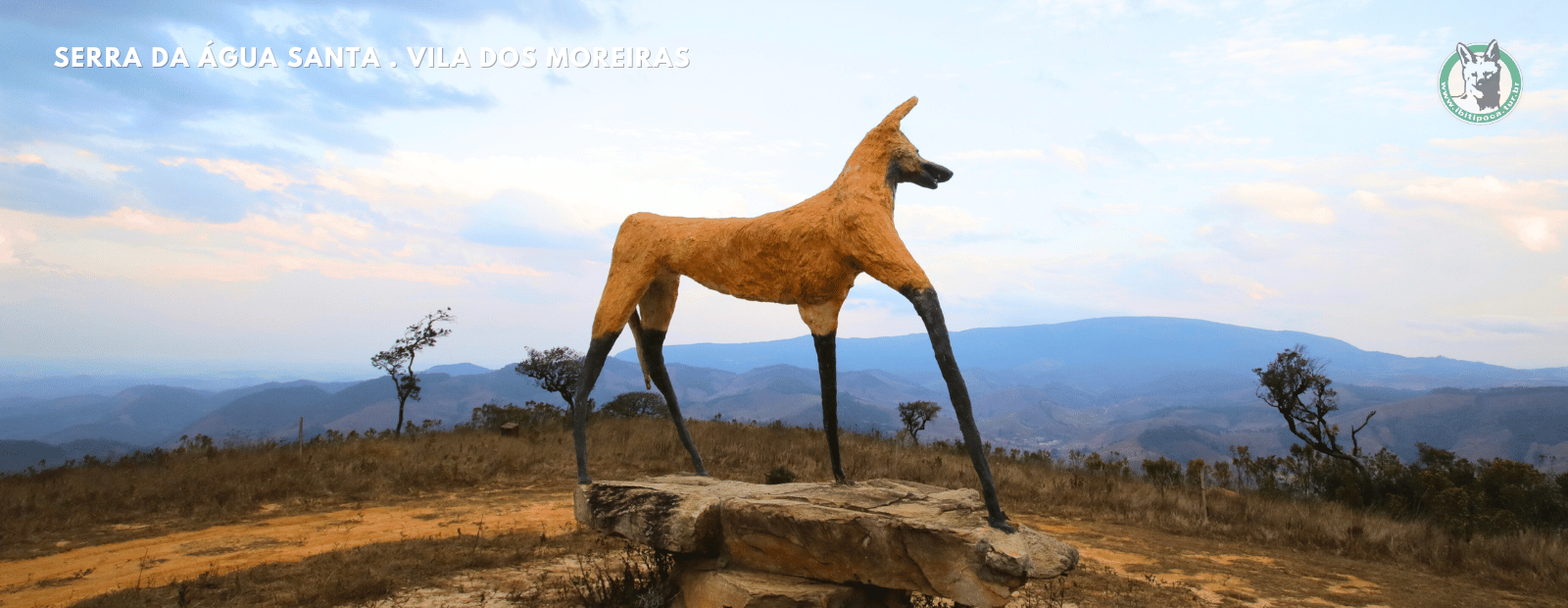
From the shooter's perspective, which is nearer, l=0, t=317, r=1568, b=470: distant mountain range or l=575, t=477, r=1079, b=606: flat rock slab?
l=575, t=477, r=1079, b=606: flat rock slab

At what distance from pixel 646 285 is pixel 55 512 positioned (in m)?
9.47

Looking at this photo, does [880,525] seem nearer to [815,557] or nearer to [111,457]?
[815,557]

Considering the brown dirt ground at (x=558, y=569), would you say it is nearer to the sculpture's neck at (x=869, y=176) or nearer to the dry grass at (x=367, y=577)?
the dry grass at (x=367, y=577)

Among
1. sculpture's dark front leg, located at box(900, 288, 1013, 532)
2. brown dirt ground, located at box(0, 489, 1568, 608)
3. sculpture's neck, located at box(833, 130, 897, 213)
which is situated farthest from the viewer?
brown dirt ground, located at box(0, 489, 1568, 608)

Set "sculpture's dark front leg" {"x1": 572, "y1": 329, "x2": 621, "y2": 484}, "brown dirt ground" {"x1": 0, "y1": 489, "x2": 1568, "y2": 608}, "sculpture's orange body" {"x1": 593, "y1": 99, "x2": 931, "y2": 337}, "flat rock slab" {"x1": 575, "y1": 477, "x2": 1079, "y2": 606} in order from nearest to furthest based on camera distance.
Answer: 1. "flat rock slab" {"x1": 575, "y1": 477, "x2": 1079, "y2": 606}
2. "sculpture's orange body" {"x1": 593, "y1": 99, "x2": 931, "y2": 337}
3. "sculpture's dark front leg" {"x1": 572, "y1": 329, "x2": 621, "y2": 484}
4. "brown dirt ground" {"x1": 0, "y1": 489, "x2": 1568, "y2": 608}

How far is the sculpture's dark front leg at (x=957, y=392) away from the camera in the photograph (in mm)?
3531

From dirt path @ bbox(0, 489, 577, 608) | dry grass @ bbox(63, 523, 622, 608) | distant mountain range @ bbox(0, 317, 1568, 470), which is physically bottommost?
distant mountain range @ bbox(0, 317, 1568, 470)

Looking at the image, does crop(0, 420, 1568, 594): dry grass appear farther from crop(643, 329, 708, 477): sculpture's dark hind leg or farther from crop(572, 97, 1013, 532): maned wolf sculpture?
crop(572, 97, 1013, 532): maned wolf sculpture

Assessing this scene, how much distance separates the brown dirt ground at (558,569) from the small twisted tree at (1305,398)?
6.32 meters

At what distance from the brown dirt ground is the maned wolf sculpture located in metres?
2.33

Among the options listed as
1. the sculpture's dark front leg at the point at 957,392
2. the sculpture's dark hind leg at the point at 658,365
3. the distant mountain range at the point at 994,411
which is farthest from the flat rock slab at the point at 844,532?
the distant mountain range at the point at 994,411

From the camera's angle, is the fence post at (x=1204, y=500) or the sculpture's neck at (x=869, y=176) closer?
the sculpture's neck at (x=869, y=176)

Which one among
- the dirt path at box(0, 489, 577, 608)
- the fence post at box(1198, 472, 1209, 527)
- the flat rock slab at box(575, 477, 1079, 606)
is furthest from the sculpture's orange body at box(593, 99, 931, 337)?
the fence post at box(1198, 472, 1209, 527)

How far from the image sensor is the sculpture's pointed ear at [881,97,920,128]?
459cm
